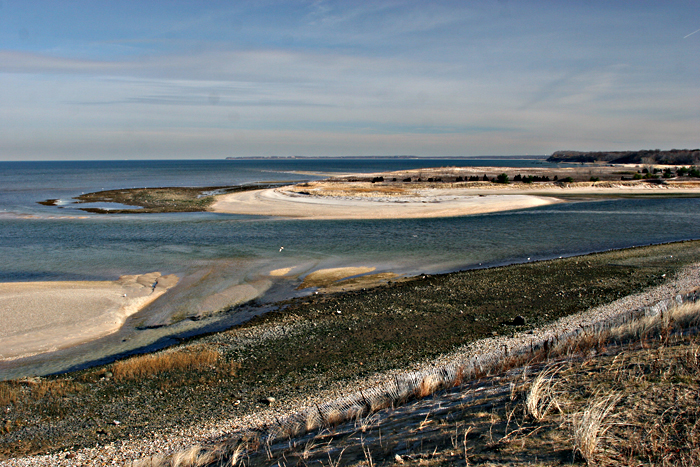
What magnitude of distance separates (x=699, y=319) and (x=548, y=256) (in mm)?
12712

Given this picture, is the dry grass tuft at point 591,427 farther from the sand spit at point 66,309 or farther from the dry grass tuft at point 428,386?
the sand spit at point 66,309

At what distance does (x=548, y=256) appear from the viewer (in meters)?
21.2

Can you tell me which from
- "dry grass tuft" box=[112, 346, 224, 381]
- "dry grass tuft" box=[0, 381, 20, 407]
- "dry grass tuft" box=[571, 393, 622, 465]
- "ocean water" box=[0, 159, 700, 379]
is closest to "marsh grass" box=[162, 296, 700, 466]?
"dry grass tuft" box=[571, 393, 622, 465]

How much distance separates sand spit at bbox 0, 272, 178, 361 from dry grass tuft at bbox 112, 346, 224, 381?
3012 mm

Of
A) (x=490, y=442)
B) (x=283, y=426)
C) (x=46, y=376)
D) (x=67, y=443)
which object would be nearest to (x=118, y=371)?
(x=46, y=376)

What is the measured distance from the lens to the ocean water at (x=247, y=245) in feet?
46.5

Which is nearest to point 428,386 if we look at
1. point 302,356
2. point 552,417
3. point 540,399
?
point 540,399

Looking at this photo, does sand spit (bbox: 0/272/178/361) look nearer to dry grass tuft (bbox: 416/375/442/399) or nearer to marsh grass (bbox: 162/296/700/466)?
marsh grass (bbox: 162/296/700/466)

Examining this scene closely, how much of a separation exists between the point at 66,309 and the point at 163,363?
6424 millimetres

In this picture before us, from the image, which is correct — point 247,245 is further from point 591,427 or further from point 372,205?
point 591,427

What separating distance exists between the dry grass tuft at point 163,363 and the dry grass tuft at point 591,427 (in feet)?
22.4

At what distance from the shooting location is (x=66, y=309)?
46.1 ft

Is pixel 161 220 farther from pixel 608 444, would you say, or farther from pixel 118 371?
pixel 608 444

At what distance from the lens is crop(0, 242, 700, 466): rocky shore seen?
725 cm
